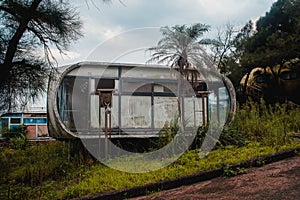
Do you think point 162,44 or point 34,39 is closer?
point 34,39

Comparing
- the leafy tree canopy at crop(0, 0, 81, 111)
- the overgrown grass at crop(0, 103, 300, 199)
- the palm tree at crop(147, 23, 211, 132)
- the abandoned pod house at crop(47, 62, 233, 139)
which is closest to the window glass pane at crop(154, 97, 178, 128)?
the abandoned pod house at crop(47, 62, 233, 139)

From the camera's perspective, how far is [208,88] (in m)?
8.02

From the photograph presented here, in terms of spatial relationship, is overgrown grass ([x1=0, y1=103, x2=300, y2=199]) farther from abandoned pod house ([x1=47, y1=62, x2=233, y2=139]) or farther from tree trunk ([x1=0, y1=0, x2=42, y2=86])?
tree trunk ([x1=0, y1=0, x2=42, y2=86])

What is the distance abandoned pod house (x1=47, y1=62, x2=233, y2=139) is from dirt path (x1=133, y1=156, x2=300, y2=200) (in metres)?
2.33

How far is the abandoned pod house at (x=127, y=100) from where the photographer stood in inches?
268

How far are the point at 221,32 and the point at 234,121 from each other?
461 inches

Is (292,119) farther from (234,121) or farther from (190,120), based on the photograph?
(190,120)

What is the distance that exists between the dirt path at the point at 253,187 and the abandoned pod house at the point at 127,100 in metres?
2.33

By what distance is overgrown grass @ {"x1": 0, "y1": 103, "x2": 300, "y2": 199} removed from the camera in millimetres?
4387

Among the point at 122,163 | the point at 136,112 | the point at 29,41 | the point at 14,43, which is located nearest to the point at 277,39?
the point at 136,112

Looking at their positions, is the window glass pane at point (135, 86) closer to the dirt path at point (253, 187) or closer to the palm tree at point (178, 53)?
the palm tree at point (178, 53)

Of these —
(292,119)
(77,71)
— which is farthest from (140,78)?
(292,119)

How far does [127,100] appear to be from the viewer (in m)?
7.30

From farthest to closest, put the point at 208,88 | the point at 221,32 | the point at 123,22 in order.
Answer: the point at 221,32, the point at 208,88, the point at 123,22
